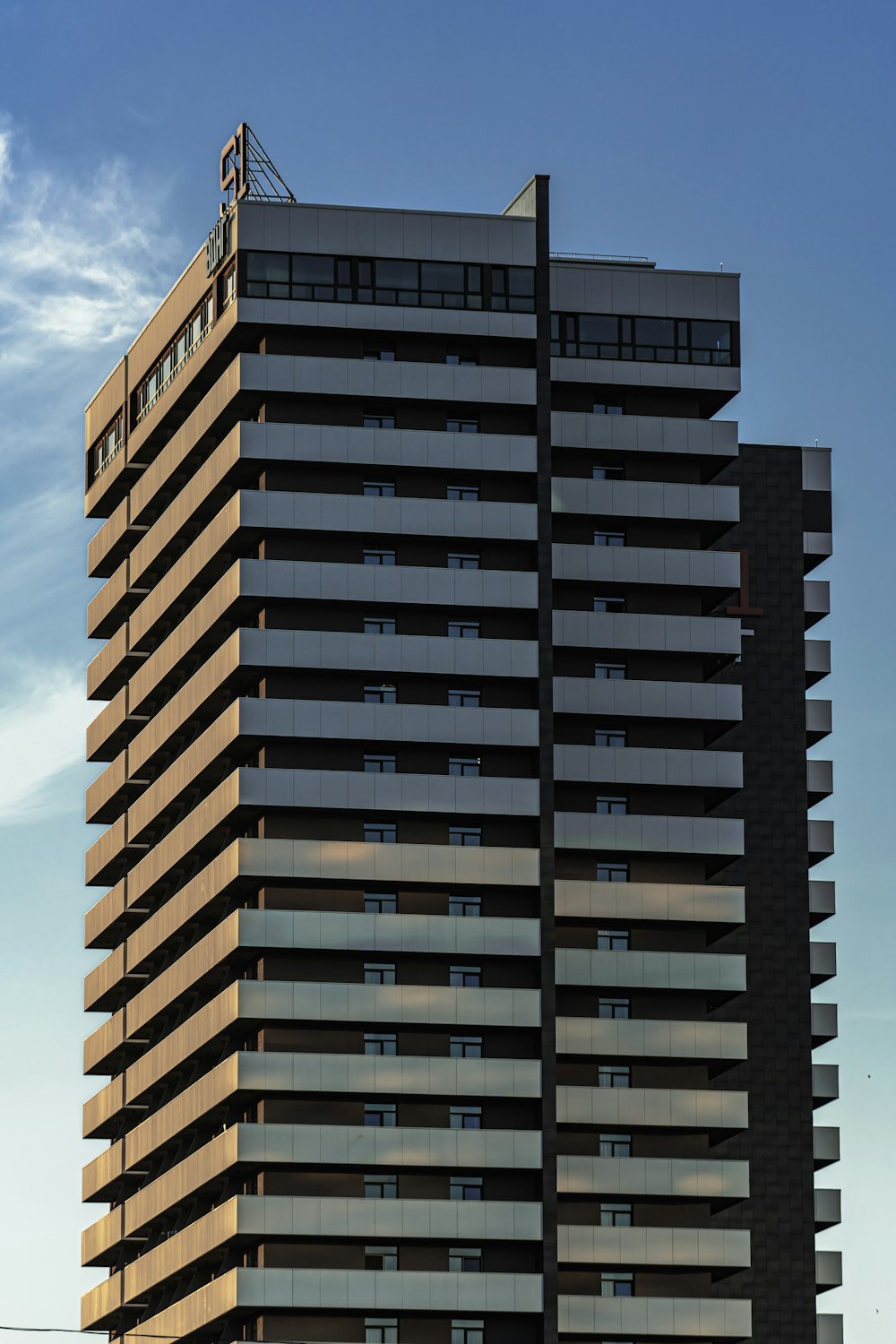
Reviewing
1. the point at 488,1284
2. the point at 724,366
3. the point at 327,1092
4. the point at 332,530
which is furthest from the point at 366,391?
the point at 488,1284

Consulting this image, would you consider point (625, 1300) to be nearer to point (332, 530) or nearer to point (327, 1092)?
point (327, 1092)

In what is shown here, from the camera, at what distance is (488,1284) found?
144 m

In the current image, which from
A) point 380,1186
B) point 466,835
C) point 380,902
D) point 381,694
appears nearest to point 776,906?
point 466,835

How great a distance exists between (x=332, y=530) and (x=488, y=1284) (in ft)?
125

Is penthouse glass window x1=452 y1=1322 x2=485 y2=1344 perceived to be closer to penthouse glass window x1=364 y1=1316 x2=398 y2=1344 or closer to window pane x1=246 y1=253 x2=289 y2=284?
penthouse glass window x1=364 y1=1316 x2=398 y2=1344

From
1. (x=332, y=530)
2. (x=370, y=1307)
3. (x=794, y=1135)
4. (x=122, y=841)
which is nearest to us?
(x=370, y=1307)

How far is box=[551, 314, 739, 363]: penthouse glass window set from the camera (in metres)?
161

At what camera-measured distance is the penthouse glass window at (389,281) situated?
156m

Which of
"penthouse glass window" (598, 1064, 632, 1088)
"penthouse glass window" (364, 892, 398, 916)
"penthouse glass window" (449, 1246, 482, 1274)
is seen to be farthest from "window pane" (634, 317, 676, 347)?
"penthouse glass window" (449, 1246, 482, 1274)

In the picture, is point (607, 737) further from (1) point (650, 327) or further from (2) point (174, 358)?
(2) point (174, 358)

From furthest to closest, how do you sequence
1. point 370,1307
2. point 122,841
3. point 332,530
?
point 122,841 < point 332,530 < point 370,1307

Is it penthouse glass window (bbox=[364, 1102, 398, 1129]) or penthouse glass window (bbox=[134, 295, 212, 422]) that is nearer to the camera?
penthouse glass window (bbox=[364, 1102, 398, 1129])

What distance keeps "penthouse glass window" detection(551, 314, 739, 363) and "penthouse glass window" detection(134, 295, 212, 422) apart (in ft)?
61.2

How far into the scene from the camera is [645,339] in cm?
16150
